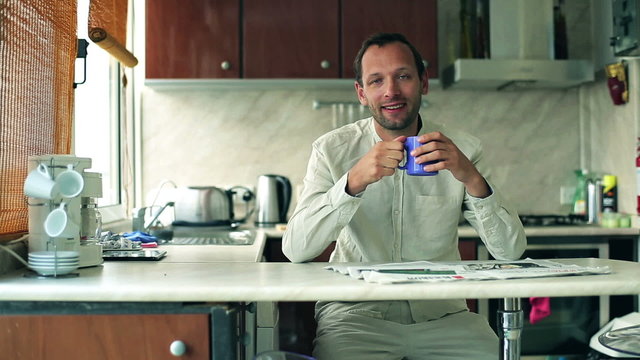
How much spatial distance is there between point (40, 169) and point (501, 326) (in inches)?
42.7

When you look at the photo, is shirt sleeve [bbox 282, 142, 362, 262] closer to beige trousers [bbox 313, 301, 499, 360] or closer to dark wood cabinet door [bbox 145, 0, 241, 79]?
beige trousers [bbox 313, 301, 499, 360]

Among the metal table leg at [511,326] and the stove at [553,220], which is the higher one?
the stove at [553,220]

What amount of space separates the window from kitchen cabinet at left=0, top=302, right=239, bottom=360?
137 cm

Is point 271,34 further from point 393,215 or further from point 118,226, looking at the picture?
point 393,215

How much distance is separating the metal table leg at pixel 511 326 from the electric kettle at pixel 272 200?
192 cm

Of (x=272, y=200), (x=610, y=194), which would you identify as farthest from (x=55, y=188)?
(x=610, y=194)

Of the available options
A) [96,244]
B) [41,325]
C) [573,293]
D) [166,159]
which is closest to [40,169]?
[96,244]

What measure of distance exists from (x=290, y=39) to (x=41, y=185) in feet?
6.75

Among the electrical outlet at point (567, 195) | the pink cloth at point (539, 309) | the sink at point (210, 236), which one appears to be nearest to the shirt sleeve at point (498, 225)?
the sink at point (210, 236)

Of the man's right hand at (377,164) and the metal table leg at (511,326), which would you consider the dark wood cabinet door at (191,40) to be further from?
the metal table leg at (511,326)

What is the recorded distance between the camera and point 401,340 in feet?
6.03

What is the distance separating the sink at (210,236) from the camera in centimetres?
254

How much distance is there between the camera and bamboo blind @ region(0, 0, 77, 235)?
1.59 m

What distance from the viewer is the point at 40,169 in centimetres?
148
